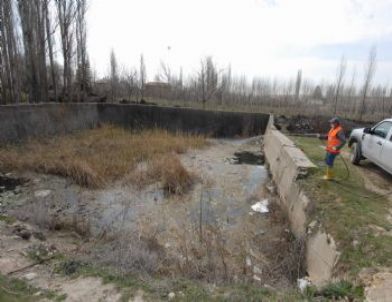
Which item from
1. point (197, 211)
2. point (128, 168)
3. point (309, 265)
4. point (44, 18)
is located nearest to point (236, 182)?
point (197, 211)

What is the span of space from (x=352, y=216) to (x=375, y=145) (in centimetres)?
262

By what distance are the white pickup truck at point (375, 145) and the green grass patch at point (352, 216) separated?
555 mm

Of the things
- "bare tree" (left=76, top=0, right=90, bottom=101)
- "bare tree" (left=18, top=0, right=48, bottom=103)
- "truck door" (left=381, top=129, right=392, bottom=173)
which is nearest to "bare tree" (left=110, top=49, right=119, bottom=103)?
"bare tree" (left=76, top=0, right=90, bottom=101)

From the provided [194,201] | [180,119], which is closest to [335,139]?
[194,201]

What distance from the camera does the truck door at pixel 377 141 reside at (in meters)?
5.18

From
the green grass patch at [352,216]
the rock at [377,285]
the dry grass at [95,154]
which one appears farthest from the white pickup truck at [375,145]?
the dry grass at [95,154]

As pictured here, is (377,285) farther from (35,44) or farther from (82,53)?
(82,53)

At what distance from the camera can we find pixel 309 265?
3580 mm

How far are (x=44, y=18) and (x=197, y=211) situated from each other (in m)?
13.3

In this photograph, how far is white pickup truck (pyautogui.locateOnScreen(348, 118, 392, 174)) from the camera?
4.99 meters

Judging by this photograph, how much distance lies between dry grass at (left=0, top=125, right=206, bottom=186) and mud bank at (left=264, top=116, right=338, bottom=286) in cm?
263

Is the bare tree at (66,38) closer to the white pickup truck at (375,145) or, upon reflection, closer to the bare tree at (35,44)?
the bare tree at (35,44)

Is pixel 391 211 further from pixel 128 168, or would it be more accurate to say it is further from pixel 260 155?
pixel 260 155

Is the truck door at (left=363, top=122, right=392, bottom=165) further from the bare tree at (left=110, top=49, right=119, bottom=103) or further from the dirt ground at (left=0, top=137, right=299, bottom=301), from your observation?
the bare tree at (left=110, top=49, right=119, bottom=103)
